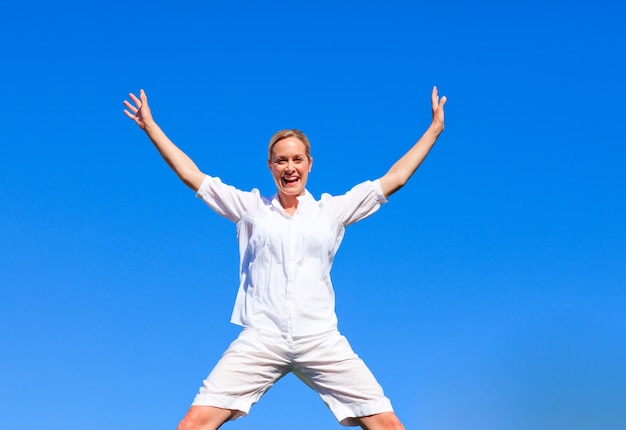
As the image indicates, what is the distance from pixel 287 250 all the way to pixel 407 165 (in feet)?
4.74

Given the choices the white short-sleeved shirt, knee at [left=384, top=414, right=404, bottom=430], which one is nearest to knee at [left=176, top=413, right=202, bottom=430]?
the white short-sleeved shirt

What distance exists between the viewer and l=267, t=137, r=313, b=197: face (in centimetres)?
778

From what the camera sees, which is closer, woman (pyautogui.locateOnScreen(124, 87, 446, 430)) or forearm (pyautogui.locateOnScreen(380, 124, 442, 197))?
woman (pyautogui.locateOnScreen(124, 87, 446, 430))

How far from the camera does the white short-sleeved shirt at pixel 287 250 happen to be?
7.39 meters

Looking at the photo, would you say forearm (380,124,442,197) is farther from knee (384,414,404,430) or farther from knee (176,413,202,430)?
knee (176,413,202,430)

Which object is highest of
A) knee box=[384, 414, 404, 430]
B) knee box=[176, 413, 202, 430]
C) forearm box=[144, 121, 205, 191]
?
forearm box=[144, 121, 205, 191]

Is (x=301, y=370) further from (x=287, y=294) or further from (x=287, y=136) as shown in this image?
(x=287, y=136)

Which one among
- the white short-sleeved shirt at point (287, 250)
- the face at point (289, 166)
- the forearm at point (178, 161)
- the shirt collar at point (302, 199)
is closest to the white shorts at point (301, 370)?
the white short-sleeved shirt at point (287, 250)

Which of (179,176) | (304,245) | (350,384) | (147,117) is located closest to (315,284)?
(304,245)

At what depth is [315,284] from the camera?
295 inches

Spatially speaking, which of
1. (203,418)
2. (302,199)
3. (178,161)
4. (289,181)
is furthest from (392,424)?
(178,161)

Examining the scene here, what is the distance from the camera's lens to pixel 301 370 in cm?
751

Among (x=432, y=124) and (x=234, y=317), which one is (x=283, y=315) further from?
(x=432, y=124)

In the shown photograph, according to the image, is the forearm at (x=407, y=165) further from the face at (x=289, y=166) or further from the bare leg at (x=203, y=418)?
the bare leg at (x=203, y=418)
